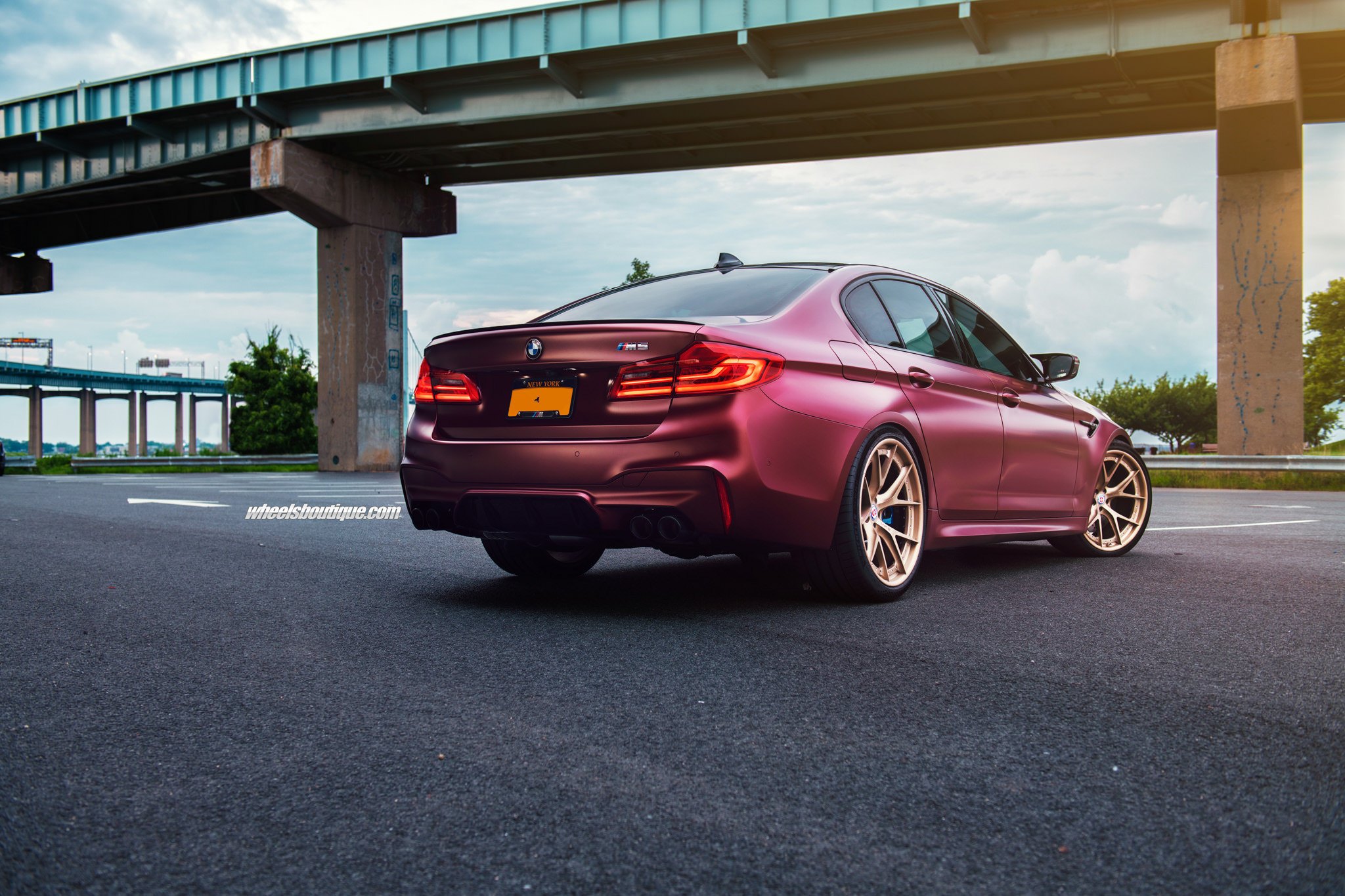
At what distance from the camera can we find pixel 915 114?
995 inches

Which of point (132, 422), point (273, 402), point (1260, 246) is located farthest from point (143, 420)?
point (1260, 246)

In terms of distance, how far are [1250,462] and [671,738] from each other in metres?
18.8

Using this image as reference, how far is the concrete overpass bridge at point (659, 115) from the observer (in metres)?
19.8

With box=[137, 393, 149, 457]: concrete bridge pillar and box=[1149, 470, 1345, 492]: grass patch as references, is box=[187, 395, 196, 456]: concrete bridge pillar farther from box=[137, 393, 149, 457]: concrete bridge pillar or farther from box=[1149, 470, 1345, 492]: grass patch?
box=[1149, 470, 1345, 492]: grass patch

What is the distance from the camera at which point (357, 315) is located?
30516 mm

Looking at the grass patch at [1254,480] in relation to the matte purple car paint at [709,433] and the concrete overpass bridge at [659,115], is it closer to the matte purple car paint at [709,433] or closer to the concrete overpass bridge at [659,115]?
the concrete overpass bridge at [659,115]

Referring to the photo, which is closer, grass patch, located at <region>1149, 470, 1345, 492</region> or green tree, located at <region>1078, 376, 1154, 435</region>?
grass patch, located at <region>1149, 470, 1345, 492</region>

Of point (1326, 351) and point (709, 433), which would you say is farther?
point (1326, 351)

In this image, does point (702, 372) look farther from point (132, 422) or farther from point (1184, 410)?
point (132, 422)

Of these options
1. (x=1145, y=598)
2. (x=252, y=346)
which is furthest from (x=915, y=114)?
(x=252, y=346)

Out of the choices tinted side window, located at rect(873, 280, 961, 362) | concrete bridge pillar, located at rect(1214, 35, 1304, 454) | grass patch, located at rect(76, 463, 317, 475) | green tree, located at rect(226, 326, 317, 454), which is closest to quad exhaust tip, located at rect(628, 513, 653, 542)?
tinted side window, located at rect(873, 280, 961, 362)

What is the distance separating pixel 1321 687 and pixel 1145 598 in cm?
163

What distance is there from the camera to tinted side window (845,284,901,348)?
4859 mm

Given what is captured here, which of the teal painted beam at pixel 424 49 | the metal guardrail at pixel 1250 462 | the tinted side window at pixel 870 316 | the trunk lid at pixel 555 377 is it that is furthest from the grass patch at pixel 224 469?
the tinted side window at pixel 870 316
